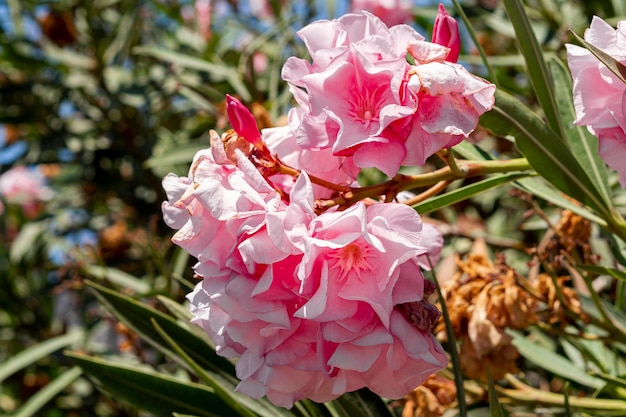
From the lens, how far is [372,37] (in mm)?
748

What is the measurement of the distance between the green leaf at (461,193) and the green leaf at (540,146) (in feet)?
0.13

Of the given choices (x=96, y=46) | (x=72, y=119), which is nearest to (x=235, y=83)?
(x=96, y=46)

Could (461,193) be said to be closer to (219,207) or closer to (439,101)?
(439,101)

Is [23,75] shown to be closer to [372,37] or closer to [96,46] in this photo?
[96,46]

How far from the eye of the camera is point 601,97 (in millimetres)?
771

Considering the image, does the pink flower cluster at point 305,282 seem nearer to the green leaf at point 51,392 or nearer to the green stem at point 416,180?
the green stem at point 416,180

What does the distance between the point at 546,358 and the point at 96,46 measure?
176cm

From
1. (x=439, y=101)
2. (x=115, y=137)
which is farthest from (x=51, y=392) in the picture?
(x=439, y=101)

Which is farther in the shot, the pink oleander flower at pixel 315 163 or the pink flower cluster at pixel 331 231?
the pink oleander flower at pixel 315 163

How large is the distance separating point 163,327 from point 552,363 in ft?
2.08

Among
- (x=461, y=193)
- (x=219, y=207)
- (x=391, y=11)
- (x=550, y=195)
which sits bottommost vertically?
(x=391, y=11)

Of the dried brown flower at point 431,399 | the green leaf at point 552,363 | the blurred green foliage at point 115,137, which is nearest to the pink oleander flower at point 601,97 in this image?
the dried brown flower at point 431,399

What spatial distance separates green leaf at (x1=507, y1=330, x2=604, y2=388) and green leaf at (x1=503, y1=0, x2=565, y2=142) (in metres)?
0.46

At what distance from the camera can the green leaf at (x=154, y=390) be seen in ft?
3.38
